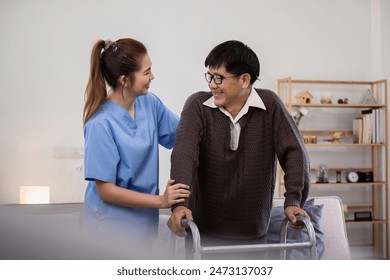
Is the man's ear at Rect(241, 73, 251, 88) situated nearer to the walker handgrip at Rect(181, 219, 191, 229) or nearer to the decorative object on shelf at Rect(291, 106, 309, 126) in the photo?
the walker handgrip at Rect(181, 219, 191, 229)

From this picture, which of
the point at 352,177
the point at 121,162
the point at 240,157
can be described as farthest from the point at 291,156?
the point at 352,177

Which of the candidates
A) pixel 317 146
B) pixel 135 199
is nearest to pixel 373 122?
pixel 317 146

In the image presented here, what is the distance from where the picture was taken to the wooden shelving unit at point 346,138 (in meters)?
3.16

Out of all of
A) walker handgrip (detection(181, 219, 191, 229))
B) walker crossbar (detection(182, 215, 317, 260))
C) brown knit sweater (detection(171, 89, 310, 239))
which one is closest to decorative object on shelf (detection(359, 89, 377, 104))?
brown knit sweater (detection(171, 89, 310, 239))

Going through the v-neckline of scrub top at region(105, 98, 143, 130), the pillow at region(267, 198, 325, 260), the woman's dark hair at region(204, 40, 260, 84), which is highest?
the woman's dark hair at region(204, 40, 260, 84)

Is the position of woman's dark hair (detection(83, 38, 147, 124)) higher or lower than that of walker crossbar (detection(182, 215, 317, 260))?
higher

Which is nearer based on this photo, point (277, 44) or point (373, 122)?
point (277, 44)

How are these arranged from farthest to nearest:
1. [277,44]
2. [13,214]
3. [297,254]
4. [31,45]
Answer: [277,44]
[31,45]
[297,254]
[13,214]

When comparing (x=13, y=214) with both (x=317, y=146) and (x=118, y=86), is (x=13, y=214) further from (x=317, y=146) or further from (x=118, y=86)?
(x=317, y=146)

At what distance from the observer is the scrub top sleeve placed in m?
1.14

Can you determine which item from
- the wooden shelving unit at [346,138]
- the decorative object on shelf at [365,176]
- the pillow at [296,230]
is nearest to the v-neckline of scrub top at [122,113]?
the pillow at [296,230]

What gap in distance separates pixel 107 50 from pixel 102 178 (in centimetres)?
26

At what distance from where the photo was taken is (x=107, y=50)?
119cm

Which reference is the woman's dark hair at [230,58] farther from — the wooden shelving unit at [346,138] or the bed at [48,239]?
the wooden shelving unit at [346,138]
